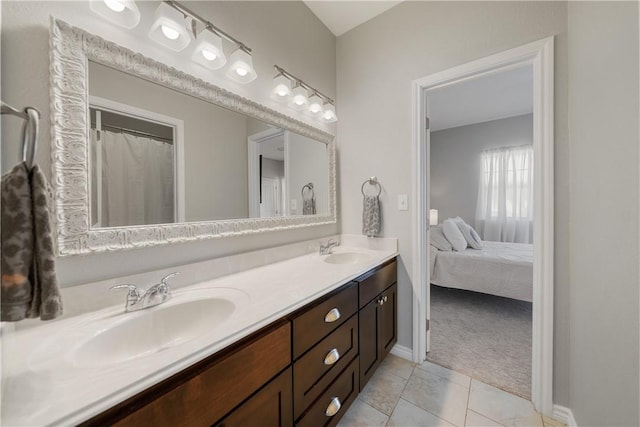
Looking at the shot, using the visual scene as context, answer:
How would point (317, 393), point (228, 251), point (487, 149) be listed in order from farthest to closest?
point (487, 149) → point (228, 251) → point (317, 393)

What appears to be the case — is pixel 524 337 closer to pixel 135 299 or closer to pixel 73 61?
pixel 135 299

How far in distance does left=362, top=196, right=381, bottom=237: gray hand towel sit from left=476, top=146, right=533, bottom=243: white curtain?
3.62 meters

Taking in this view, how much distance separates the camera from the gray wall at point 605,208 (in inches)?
31.0

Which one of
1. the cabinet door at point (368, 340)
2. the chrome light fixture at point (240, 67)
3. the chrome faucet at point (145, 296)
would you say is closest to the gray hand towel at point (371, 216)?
the cabinet door at point (368, 340)

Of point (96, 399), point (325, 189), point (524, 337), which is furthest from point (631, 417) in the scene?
point (325, 189)

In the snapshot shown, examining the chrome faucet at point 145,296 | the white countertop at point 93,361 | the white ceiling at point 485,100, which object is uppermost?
the white ceiling at point 485,100

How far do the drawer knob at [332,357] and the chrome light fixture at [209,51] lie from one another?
57.6 inches

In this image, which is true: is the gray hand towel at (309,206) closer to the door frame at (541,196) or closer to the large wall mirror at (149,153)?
the large wall mirror at (149,153)

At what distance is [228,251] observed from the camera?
1.30 metres

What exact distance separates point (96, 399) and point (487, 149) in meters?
5.47

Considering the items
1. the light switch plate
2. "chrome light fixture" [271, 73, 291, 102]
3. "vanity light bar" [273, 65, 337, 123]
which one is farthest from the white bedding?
"chrome light fixture" [271, 73, 291, 102]

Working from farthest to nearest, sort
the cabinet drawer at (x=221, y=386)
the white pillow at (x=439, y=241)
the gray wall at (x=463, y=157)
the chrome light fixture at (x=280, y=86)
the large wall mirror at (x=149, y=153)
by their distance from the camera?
the gray wall at (x=463, y=157) → the white pillow at (x=439, y=241) → the chrome light fixture at (x=280, y=86) → the large wall mirror at (x=149, y=153) → the cabinet drawer at (x=221, y=386)

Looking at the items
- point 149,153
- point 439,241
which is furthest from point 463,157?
point 149,153

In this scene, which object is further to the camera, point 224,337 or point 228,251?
point 228,251
